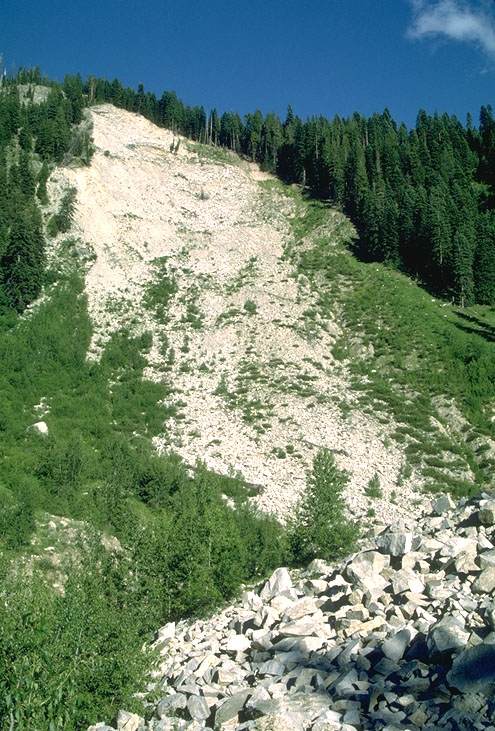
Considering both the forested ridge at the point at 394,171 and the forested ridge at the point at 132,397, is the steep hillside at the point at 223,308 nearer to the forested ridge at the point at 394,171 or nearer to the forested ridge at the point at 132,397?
the forested ridge at the point at 132,397

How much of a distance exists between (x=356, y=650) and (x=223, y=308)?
1710 inches

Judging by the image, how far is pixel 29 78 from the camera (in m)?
108

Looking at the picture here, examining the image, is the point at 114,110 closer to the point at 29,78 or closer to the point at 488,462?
the point at 29,78

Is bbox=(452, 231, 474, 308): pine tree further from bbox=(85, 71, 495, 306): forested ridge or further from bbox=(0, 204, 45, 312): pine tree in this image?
bbox=(0, 204, 45, 312): pine tree

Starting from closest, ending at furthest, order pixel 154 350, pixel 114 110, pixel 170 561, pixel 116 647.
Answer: pixel 116 647, pixel 170 561, pixel 154 350, pixel 114 110

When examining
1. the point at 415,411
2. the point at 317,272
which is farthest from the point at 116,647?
the point at 317,272

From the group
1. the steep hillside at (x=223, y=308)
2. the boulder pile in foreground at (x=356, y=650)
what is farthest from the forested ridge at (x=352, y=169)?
the boulder pile in foreground at (x=356, y=650)

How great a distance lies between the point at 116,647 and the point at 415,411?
3196 centimetres

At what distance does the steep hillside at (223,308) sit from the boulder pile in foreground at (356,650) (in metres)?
14.1

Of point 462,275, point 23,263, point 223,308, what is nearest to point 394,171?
point 462,275

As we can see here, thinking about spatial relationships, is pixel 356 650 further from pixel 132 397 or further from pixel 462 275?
pixel 462 275

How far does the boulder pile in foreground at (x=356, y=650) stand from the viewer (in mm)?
Result: 9688

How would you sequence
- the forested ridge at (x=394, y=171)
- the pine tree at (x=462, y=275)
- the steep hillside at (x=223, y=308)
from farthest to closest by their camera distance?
the forested ridge at (x=394, y=171)
the pine tree at (x=462, y=275)
the steep hillside at (x=223, y=308)

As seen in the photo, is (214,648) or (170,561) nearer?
(214,648)
